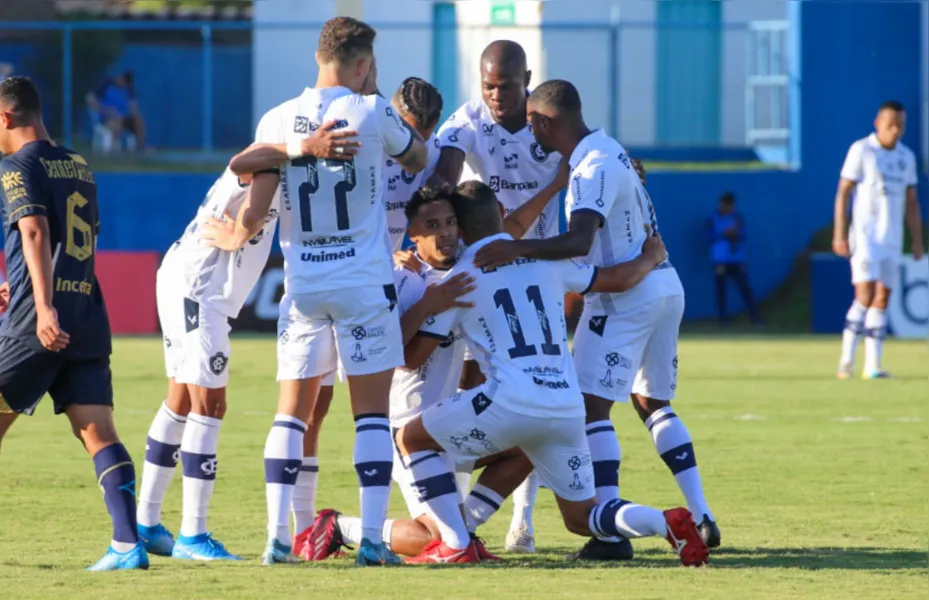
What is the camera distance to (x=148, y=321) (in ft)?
69.8

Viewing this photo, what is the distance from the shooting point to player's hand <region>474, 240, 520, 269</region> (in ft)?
21.8

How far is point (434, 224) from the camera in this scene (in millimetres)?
6824

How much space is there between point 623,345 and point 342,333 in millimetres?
1432

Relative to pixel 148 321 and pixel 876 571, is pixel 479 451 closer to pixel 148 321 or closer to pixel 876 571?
pixel 876 571

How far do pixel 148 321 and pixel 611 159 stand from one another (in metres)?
15.2

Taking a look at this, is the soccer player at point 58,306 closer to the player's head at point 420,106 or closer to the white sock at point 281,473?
the white sock at point 281,473

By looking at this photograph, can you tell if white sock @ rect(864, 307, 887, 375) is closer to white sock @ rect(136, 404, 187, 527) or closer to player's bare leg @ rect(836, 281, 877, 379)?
player's bare leg @ rect(836, 281, 877, 379)

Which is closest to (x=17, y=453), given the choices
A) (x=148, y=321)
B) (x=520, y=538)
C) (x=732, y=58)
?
(x=520, y=538)

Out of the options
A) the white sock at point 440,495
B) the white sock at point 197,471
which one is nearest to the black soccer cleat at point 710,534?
the white sock at point 440,495

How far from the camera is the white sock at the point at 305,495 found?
7211 mm

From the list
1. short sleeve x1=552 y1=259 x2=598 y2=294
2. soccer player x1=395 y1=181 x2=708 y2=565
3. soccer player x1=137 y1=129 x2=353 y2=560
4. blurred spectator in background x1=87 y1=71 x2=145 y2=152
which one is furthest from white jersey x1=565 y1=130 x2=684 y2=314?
blurred spectator in background x1=87 y1=71 x2=145 y2=152

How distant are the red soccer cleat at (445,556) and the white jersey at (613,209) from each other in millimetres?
1370

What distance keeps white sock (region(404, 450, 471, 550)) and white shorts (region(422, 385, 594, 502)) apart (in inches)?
3.8

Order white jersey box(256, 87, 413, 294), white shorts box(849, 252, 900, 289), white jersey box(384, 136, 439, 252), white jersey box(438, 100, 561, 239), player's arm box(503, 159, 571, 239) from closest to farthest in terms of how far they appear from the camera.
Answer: white jersey box(256, 87, 413, 294) < white jersey box(384, 136, 439, 252) < player's arm box(503, 159, 571, 239) < white jersey box(438, 100, 561, 239) < white shorts box(849, 252, 900, 289)
